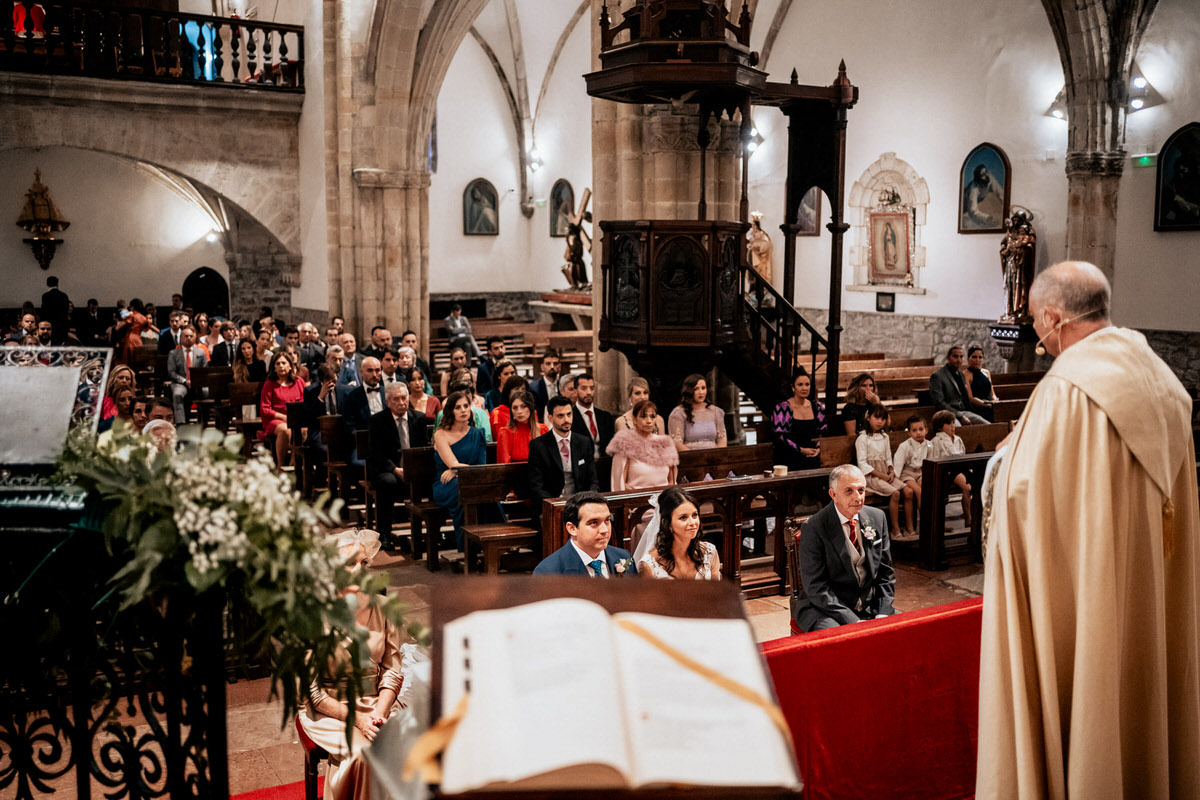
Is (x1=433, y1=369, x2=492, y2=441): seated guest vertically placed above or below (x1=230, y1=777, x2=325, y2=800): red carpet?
above

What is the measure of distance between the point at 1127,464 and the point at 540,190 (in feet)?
74.3

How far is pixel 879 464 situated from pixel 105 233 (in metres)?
18.0

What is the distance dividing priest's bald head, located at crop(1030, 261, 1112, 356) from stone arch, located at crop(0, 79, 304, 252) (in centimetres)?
1569

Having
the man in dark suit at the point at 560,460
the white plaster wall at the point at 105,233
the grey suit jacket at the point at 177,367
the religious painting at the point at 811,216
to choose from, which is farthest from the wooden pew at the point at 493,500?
the white plaster wall at the point at 105,233

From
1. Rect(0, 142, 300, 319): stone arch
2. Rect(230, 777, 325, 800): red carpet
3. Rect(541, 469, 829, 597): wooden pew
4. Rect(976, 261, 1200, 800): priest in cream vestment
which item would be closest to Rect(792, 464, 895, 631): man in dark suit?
Rect(541, 469, 829, 597): wooden pew

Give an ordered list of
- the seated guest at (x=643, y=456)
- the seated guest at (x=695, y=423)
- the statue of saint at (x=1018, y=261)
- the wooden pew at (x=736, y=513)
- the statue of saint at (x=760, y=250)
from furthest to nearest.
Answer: the statue of saint at (x=760, y=250)
the statue of saint at (x=1018, y=261)
the seated guest at (x=695, y=423)
the seated guest at (x=643, y=456)
the wooden pew at (x=736, y=513)

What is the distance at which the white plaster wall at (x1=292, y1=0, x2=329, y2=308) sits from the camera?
16.1 m

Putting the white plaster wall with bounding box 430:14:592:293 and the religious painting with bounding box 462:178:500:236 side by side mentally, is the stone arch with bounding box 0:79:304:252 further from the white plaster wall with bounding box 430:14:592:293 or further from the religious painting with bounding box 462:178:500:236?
the religious painting with bounding box 462:178:500:236

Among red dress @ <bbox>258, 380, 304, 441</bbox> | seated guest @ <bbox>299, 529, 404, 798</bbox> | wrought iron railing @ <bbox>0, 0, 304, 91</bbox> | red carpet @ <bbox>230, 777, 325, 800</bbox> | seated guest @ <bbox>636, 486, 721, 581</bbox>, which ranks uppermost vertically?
wrought iron railing @ <bbox>0, 0, 304, 91</bbox>

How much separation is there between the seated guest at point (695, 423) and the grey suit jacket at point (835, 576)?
3.43 meters

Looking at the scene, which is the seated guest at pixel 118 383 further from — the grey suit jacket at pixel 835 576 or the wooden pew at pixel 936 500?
the wooden pew at pixel 936 500

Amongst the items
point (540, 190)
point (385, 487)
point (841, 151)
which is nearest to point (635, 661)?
point (385, 487)

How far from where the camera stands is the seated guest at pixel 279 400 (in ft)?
33.1

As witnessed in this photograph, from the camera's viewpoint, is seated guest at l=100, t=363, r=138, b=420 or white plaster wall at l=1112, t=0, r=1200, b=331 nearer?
seated guest at l=100, t=363, r=138, b=420
